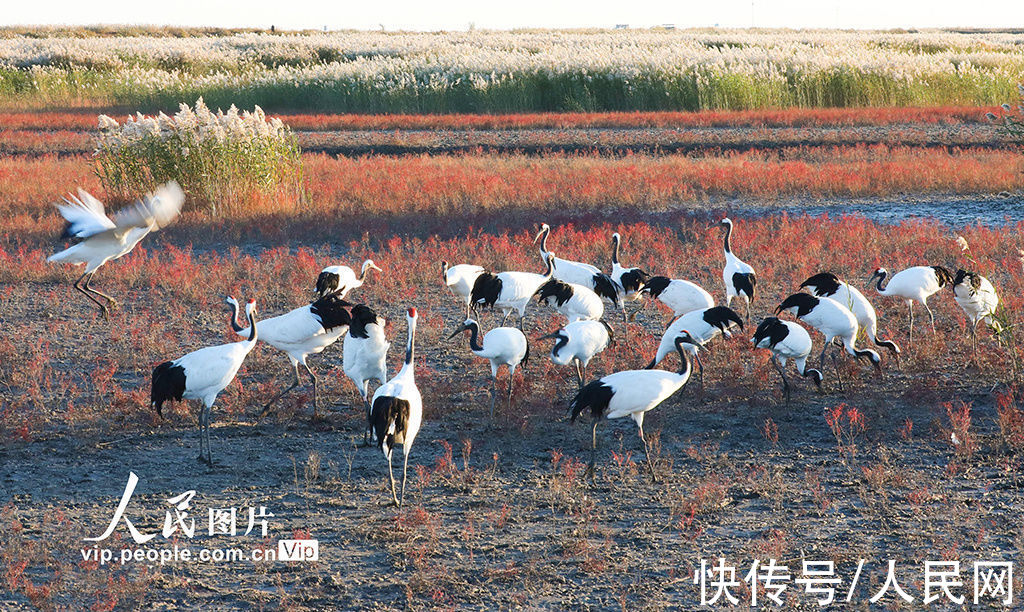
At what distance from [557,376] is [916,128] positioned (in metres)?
19.8

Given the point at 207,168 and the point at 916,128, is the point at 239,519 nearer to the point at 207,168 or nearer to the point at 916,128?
the point at 207,168

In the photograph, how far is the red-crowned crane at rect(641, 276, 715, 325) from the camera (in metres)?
9.51

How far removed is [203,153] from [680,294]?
31.9 ft

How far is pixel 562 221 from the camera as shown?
15711 mm

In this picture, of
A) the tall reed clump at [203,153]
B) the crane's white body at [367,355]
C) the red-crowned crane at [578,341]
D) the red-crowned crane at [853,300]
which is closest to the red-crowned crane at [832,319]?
the red-crowned crane at [853,300]

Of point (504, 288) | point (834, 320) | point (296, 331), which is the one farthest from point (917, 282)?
point (296, 331)

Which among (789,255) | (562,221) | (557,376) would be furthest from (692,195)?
(557,376)

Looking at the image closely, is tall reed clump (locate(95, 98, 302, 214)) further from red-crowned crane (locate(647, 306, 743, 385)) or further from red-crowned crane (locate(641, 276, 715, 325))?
red-crowned crane (locate(647, 306, 743, 385))

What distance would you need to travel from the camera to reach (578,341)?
8.23m

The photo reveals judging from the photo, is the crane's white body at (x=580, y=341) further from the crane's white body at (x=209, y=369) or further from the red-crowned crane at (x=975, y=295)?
the red-crowned crane at (x=975, y=295)

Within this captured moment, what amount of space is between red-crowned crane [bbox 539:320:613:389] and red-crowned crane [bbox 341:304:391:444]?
1.34 metres

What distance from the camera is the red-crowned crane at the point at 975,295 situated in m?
8.89

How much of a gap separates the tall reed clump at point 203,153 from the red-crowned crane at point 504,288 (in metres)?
7.87

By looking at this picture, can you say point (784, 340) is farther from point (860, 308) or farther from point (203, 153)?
point (203, 153)
